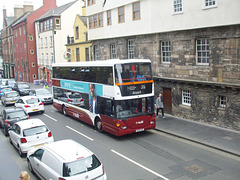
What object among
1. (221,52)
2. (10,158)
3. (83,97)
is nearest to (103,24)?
(83,97)

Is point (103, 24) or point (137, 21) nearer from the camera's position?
point (137, 21)

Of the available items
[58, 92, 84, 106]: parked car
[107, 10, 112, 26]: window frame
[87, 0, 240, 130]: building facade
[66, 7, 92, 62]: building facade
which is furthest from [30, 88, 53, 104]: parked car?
[107, 10, 112, 26]: window frame

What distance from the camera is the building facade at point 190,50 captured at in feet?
48.0

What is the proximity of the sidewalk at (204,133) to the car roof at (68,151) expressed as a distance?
6.95 metres

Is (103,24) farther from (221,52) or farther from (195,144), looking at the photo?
(195,144)

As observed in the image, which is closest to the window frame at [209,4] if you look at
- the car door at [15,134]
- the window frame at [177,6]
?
the window frame at [177,6]

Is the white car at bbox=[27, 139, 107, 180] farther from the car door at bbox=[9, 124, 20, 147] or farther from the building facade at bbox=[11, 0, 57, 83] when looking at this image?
the building facade at bbox=[11, 0, 57, 83]

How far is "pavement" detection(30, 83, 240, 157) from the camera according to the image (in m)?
12.4

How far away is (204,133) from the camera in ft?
47.7

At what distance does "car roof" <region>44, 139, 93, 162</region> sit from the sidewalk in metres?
6.95

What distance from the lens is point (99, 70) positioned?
598 inches

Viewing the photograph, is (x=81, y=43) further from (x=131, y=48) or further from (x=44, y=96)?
(x=131, y=48)

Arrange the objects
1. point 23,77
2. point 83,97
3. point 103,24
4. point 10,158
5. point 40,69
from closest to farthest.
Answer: point 10,158, point 83,97, point 103,24, point 40,69, point 23,77

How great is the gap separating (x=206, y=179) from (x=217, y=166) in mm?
1383
